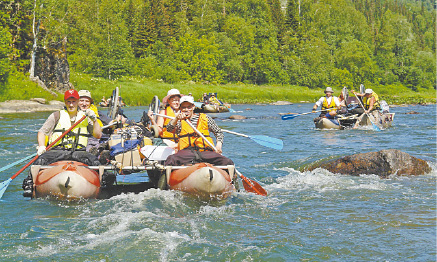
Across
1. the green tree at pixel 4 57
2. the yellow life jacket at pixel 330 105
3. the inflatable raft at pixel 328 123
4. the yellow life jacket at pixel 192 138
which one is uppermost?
the green tree at pixel 4 57

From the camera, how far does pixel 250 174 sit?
1045cm

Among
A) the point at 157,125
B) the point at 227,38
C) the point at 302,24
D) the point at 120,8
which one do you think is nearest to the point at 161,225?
the point at 157,125

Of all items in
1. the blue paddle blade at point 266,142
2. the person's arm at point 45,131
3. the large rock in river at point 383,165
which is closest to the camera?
the person's arm at point 45,131

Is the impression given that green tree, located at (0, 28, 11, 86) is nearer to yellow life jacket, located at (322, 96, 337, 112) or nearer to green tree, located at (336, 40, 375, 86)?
yellow life jacket, located at (322, 96, 337, 112)

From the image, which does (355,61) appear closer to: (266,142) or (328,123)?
(328,123)

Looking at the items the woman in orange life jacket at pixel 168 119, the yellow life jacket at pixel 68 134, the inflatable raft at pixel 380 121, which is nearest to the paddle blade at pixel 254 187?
the woman in orange life jacket at pixel 168 119

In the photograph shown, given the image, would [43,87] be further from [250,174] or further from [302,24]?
[302,24]

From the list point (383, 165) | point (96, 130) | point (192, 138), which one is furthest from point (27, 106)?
point (383, 165)

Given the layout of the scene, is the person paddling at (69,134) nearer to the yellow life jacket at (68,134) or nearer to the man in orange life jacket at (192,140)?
the yellow life jacket at (68,134)

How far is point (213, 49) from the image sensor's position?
62156 mm

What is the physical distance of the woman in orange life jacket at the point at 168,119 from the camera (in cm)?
880

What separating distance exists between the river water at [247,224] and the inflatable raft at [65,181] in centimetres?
21

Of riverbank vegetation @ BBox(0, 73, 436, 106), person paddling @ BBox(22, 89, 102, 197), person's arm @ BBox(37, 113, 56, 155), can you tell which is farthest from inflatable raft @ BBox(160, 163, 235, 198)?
riverbank vegetation @ BBox(0, 73, 436, 106)

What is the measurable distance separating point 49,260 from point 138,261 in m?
0.94
